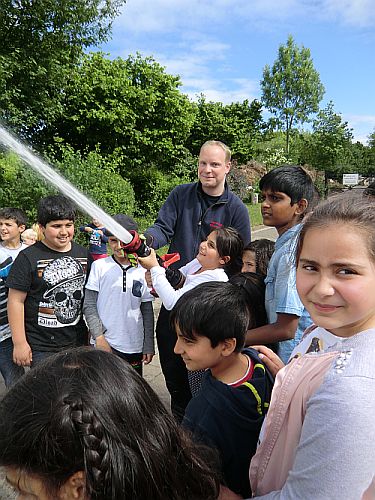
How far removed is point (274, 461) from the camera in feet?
3.85

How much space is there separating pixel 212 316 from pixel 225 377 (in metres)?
0.26

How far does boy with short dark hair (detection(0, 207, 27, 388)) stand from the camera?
3268 mm

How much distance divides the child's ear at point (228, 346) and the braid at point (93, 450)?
0.93 meters

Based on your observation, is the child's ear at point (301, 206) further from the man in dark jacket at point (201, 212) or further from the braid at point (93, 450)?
the braid at point (93, 450)

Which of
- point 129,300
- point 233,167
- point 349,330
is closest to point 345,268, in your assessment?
point 349,330

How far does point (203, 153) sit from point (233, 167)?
22.2 meters

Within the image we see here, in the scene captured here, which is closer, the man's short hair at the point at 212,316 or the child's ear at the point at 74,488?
the child's ear at the point at 74,488

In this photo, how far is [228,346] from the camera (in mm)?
1854

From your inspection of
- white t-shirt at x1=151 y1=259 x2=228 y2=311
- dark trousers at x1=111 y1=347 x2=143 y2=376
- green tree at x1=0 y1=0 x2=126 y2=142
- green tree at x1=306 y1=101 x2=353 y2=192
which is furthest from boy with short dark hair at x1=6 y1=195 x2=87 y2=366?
green tree at x1=306 y1=101 x2=353 y2=192

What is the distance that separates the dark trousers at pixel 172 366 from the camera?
302cm

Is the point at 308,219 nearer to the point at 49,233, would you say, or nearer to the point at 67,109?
the point at 49,233

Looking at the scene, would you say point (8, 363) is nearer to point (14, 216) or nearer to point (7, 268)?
point (7, 268)

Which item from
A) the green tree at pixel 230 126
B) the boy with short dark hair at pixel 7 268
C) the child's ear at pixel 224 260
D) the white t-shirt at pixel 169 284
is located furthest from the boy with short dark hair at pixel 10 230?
the green tree at pixel 230 126

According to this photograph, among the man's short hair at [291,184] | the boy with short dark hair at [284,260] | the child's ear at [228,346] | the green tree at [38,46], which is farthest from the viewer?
the green tree at [38,46]
